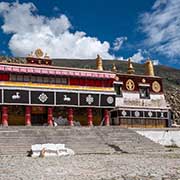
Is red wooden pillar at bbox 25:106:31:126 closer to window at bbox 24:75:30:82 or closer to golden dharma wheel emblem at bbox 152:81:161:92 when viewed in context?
window at bbox 24:75:30:82

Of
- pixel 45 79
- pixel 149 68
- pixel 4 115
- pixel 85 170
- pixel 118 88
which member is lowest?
pixel 85 170

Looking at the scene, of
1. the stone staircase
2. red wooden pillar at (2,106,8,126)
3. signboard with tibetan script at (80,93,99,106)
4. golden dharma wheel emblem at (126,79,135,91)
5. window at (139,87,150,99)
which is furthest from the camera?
window at (139,87,150,99)

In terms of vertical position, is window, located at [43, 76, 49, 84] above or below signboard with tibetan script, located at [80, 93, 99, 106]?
above

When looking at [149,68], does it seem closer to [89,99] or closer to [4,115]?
[89,99]

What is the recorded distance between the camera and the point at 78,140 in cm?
2856

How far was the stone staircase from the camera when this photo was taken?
2609cm

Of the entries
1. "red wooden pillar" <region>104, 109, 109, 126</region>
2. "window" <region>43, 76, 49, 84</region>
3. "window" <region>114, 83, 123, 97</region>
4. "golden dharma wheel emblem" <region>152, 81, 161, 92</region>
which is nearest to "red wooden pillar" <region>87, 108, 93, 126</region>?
"red wooden pillar" <region>104, 109, 109, 126</region>

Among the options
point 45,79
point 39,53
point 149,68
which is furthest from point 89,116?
point 149,68

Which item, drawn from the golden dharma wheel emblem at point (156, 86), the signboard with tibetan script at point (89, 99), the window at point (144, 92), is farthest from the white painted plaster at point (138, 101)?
the signboard with tibetan script at point (89, 99)

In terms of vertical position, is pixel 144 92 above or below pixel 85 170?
above

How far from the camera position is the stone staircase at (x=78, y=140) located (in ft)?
85.6

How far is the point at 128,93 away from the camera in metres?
42.9

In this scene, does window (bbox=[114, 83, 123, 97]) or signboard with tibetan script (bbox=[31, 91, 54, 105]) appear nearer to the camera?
signboard with tibetan script (bbox=[31, 91, 54, 105])

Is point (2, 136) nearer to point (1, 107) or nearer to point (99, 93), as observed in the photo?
point (1, 107)
